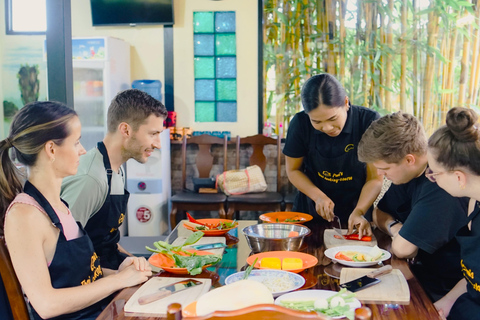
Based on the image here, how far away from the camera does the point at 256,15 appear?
526cm

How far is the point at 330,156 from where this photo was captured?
2830mm

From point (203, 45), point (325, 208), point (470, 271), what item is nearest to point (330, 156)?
point (325, 208)

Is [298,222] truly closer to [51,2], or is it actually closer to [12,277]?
[12,277]

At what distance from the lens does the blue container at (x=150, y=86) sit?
5324mm

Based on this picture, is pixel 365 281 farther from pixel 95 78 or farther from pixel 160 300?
pixel 95 78

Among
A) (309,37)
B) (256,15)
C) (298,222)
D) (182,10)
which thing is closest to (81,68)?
(182,10)

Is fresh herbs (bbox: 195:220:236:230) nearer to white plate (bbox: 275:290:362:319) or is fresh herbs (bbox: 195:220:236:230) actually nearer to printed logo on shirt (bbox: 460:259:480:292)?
→ white plate (bbox: 275:290:362:319)

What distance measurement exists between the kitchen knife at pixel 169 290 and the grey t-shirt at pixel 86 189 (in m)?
0.61

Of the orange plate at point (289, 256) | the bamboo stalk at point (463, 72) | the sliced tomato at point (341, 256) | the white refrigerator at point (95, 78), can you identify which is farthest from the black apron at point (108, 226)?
the bamboo stalk at point (463, 72)

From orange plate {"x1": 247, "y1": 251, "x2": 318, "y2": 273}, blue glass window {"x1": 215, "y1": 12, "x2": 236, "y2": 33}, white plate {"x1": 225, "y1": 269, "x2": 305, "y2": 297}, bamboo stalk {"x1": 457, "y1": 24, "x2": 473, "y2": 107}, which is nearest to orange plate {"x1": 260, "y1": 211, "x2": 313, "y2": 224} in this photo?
orange plate {"x1": 247, "y1": 251, "x2": 318, "y2": 273}

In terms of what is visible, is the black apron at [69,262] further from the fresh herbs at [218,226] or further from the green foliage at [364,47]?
the green foliage at [364,47]

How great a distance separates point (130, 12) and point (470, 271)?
15.0ft

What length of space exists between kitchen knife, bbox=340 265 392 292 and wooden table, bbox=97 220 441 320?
0.04 meters

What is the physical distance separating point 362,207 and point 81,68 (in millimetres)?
3526
